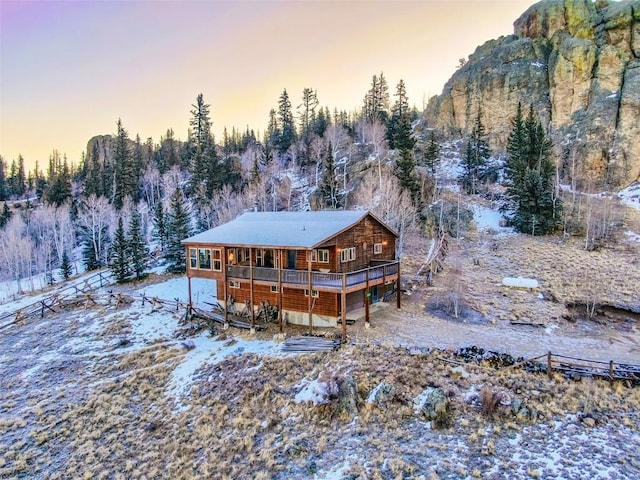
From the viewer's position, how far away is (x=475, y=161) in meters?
53.6

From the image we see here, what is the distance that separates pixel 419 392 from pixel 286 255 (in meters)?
11.6

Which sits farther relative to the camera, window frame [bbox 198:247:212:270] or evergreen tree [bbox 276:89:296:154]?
evergreen tree [bbox 276:89:296:154]

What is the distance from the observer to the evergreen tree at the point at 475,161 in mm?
49812

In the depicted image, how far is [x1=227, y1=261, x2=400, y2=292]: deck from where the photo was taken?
19.0m

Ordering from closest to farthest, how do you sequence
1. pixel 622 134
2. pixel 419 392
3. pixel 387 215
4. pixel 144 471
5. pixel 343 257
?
pixel 144 471, pixel 419 392, pixel 343 257, pixel 387 215, pixel 622 134

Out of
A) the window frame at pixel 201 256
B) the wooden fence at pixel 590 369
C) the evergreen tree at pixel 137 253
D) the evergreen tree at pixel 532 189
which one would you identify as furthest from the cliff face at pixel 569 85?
the evergreen tree at pixel 137 253

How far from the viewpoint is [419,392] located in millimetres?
13234

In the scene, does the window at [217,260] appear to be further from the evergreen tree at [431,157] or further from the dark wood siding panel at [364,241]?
the evergreen tree at [431,157]

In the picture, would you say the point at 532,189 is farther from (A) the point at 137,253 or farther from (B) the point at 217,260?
(A) the point at 137,253

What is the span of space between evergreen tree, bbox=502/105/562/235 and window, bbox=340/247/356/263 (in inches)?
949

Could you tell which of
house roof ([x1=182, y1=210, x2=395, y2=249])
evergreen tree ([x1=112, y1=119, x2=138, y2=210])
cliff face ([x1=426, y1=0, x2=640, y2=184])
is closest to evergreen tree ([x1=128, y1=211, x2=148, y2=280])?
house roof ([x1=182, y1=210, x2=395, y2=249])

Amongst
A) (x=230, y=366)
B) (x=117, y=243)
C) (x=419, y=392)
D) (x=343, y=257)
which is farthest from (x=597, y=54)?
(x=117, y=243)

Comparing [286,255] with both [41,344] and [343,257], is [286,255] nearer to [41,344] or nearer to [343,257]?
[343,257]

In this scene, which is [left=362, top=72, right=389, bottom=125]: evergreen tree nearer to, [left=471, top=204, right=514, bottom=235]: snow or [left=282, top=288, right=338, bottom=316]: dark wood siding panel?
[left=471, top=204, right=514, bottom=235]: snow
